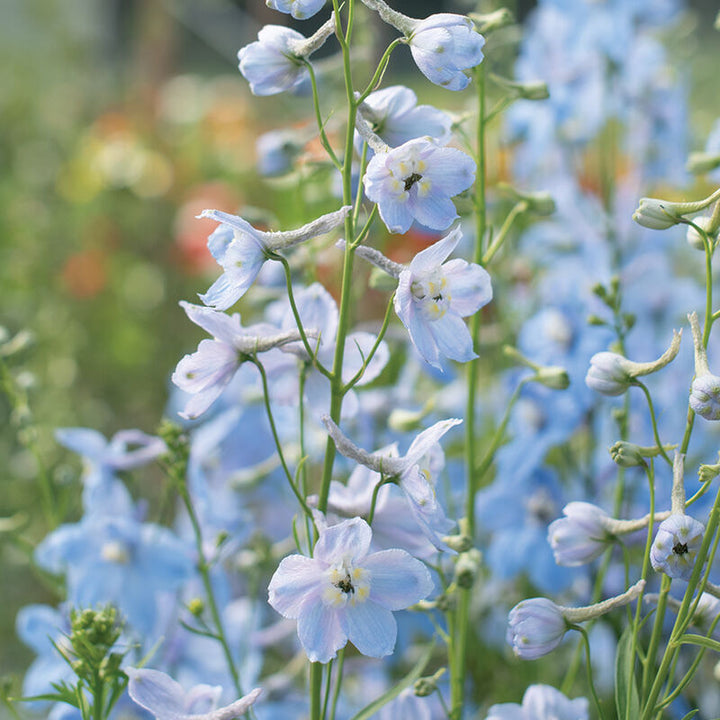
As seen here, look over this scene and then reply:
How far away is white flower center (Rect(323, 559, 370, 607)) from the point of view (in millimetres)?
733

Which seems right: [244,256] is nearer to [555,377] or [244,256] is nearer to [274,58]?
[274,58]

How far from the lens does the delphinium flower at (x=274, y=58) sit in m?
0.80

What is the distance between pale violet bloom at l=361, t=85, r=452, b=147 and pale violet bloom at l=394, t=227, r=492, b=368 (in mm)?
121

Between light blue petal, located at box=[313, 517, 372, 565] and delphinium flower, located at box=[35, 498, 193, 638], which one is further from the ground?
light blue petal, located at box=[313, 517, 372, 565]

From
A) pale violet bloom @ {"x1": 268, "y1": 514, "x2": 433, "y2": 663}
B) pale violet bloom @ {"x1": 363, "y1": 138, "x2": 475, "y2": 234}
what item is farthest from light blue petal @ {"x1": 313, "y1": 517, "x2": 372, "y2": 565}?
pale violet bloom @ {"x1": 363, "y1": 138, "x2": 475, "y2": 234}

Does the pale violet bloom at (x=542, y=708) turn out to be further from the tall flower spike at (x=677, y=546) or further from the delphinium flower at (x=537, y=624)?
the tall flower spike at (x=677, y=546)

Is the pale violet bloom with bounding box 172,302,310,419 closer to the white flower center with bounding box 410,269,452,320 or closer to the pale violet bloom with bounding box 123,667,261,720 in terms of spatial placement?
the white flower center with bounding box 410,269,452,320

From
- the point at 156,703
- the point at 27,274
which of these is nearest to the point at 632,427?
the point at 156,703

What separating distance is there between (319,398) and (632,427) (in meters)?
0.68

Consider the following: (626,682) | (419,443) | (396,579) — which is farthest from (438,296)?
(626,682)

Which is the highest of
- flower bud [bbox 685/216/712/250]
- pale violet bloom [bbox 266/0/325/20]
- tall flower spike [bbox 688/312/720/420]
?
pale violet bloom [bbox 266/0/325/20]

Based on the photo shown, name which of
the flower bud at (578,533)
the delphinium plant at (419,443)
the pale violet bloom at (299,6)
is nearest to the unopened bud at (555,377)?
the delphinium plant at (419,443)

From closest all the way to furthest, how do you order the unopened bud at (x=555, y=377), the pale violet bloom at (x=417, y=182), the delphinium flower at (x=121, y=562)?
1. the pale violet bloom at (x=417, y=182)
2. the unopened bud at (x=555, y=377)
3. the delphinium flower at (x=121, y=562)

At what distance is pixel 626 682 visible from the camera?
80 cm
